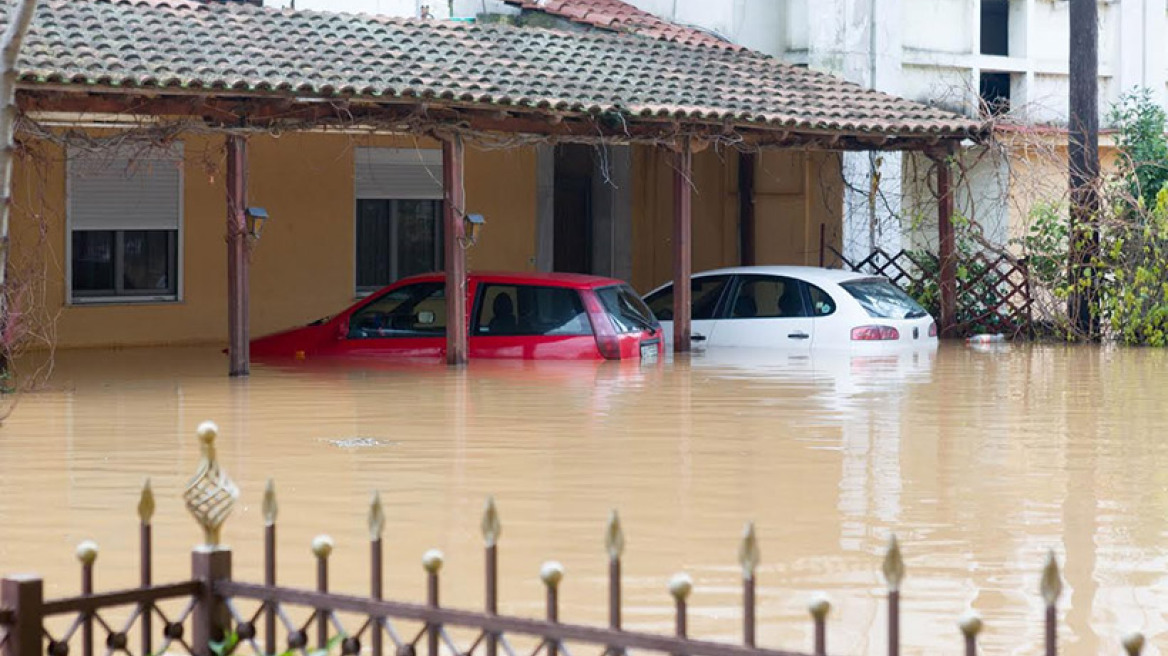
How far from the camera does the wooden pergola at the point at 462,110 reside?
51.9ft

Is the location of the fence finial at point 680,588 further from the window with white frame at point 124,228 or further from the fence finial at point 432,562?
the window with white frame at point 124,228

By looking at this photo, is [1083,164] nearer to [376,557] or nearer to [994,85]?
[994,85]

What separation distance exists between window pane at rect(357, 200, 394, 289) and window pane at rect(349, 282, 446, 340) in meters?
5.69

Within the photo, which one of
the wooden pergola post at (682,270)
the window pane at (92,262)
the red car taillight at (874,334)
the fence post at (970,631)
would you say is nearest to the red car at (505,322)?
the wooden pergola post at (682,270)

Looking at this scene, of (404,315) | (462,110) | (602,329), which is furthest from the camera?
(404,315)

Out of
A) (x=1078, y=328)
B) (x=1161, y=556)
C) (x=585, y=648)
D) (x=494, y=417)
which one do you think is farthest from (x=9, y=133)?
(x=1078, y=328)

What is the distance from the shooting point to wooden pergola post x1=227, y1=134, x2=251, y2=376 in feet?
53.9

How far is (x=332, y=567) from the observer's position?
794 cm

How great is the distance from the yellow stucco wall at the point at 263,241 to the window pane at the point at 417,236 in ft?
1.86

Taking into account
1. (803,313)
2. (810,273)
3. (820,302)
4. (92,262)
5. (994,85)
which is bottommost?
(803,313)

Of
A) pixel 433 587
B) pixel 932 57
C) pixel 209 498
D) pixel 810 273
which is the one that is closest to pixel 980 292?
pixel 810 273

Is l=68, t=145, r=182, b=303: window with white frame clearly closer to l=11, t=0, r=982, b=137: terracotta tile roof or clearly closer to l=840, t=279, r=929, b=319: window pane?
l=11, t=0, r=982, b=137: terracotta tile roof

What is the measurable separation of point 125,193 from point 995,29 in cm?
1539

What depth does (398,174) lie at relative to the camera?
24.0 m
